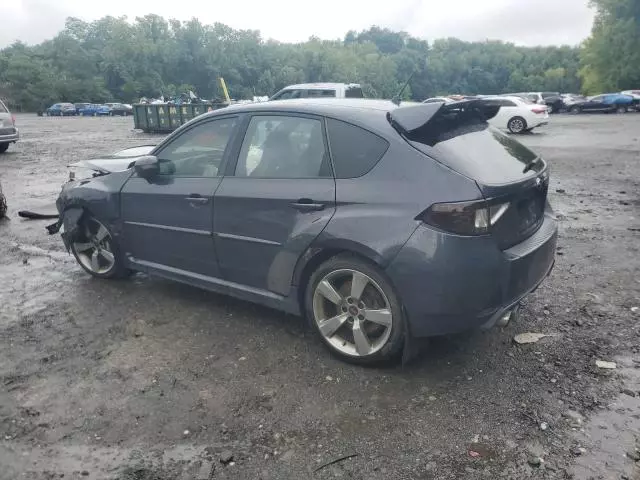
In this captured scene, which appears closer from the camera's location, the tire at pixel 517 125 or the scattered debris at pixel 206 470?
the scattered debris at pixel 206 470

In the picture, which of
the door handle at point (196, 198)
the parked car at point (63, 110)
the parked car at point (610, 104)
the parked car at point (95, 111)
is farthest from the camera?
the parked car at point (63, 110)

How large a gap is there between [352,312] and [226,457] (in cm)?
118

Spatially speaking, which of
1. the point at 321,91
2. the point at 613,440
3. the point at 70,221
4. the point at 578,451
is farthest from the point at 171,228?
the point at 321,91

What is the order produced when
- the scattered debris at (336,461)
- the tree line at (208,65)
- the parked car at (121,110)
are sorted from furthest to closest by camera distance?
1. the tree line at (208,65)
2. the parked car at (121,110)
3. the scattered debris at (336,461)

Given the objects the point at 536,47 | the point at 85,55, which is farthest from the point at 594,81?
the point at 85,55

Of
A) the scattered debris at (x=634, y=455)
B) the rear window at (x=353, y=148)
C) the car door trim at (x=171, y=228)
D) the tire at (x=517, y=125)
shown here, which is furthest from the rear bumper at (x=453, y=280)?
the tire at (x=517, y=125)

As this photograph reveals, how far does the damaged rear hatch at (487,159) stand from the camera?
3113 millimetres

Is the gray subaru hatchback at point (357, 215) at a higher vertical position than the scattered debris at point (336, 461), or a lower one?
higher

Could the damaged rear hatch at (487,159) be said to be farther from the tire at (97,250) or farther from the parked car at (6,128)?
the parked car at (6,128)

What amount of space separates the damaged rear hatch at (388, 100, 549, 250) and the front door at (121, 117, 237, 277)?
4.79ft

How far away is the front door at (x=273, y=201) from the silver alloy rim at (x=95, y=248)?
1590mm

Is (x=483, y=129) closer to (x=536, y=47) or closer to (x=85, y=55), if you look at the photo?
(x=85, y=55)

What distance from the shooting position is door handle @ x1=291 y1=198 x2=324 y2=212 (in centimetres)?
342

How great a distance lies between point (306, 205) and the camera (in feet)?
11.4
